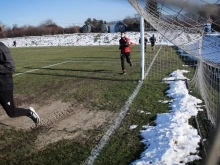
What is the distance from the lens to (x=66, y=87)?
936cm

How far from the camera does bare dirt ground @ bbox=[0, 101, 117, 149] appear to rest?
4.99 m

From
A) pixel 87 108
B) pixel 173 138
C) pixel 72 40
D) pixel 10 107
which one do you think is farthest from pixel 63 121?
pixel 72 40

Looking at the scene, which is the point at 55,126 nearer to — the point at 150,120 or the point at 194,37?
the point at 150,120

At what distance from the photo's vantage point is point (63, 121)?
19.1 ft

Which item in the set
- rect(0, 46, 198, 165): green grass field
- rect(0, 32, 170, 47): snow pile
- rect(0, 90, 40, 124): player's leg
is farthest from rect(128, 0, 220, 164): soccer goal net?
rect(0, 32, 170, 47): snow pile

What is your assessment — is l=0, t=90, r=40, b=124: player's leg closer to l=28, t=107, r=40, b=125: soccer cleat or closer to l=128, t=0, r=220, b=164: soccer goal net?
l=28, t=107, r=40, b=125: soccer cleat

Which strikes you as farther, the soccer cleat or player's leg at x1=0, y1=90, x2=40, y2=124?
the soccer cleat

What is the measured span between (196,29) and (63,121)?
3649 millimetres

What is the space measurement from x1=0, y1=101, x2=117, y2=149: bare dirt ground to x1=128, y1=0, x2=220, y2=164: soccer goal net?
208cm

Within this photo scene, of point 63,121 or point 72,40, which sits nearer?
point 63,121

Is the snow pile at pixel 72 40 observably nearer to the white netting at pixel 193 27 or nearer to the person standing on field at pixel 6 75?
the white netting at pixel 193 27

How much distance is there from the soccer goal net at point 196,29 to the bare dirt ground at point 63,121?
2.08 meters

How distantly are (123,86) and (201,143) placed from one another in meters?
4.89

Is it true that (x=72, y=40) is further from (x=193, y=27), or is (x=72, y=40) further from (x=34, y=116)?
(x=193, y=27)
